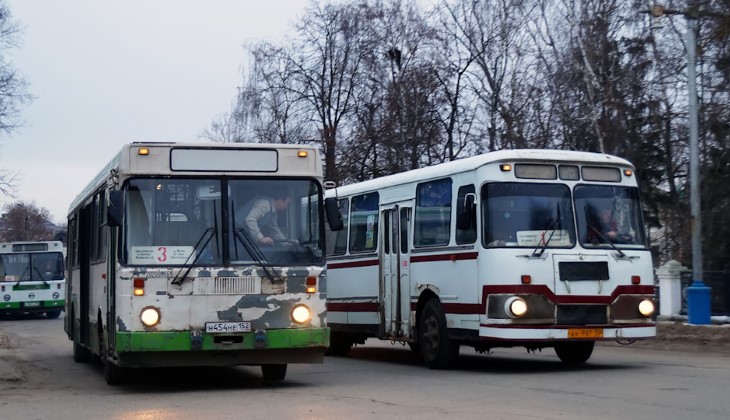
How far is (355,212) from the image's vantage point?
19.7m

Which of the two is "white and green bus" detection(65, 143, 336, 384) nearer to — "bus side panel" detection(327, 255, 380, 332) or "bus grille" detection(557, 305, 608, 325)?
"bus grille" detection(557, 305, 608, 325)

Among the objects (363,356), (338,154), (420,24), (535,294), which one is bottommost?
(363,356)

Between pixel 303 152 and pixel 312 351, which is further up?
pixel 303 152

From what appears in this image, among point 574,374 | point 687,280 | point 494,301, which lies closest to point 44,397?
point 494,301

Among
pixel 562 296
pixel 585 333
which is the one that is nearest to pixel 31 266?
pixel 562 296

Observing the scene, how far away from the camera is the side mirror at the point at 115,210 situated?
42.7 feet

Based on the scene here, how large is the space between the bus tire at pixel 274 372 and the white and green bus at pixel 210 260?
888 mm

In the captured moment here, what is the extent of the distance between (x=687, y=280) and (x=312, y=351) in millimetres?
16370

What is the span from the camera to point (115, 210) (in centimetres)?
1303

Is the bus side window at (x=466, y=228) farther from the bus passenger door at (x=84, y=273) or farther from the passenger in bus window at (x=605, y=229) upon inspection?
the bus passenger door at (x=84, y=273)

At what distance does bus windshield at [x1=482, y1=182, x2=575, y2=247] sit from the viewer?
1502cm

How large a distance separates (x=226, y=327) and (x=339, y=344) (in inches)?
304

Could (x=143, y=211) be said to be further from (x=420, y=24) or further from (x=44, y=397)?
(x=420, y=24)

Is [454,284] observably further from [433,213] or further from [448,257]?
[433,213]
